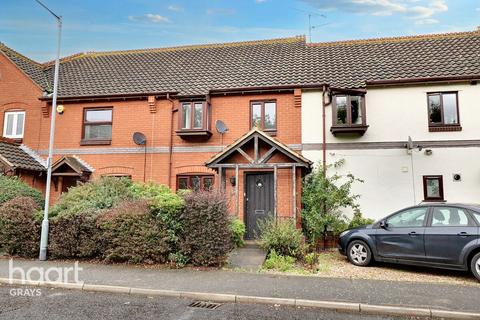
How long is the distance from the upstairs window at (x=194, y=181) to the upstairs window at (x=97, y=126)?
143 inches

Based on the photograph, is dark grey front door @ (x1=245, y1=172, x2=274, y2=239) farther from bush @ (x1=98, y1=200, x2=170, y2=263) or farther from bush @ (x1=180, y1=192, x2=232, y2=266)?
bush @ (x1=98, y1=200, x2=170, y2=263)

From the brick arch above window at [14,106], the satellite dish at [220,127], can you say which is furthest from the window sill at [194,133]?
the brick arch above window at [14,106]

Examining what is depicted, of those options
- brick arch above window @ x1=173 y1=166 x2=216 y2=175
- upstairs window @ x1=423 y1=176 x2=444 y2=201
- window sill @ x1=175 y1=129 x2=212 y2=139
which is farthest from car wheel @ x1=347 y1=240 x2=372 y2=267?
window sill @ x1=175 y1=129 x2=212 y2=139

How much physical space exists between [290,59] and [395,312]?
1237 centimetres

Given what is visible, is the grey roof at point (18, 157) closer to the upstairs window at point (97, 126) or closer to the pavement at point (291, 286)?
the upstairs window at point (97, 126)

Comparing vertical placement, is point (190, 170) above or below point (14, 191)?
above

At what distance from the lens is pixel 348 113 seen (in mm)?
12414

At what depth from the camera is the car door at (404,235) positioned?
7800 millimetres

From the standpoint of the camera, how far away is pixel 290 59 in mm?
15555

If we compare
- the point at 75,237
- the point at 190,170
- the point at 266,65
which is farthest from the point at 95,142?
the point at 266,65

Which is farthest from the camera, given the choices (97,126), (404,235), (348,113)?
(97,126)

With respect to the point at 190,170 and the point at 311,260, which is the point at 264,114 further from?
the point at 311,260

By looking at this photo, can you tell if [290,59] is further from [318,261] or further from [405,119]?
[318,261]

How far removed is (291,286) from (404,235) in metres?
3.22
